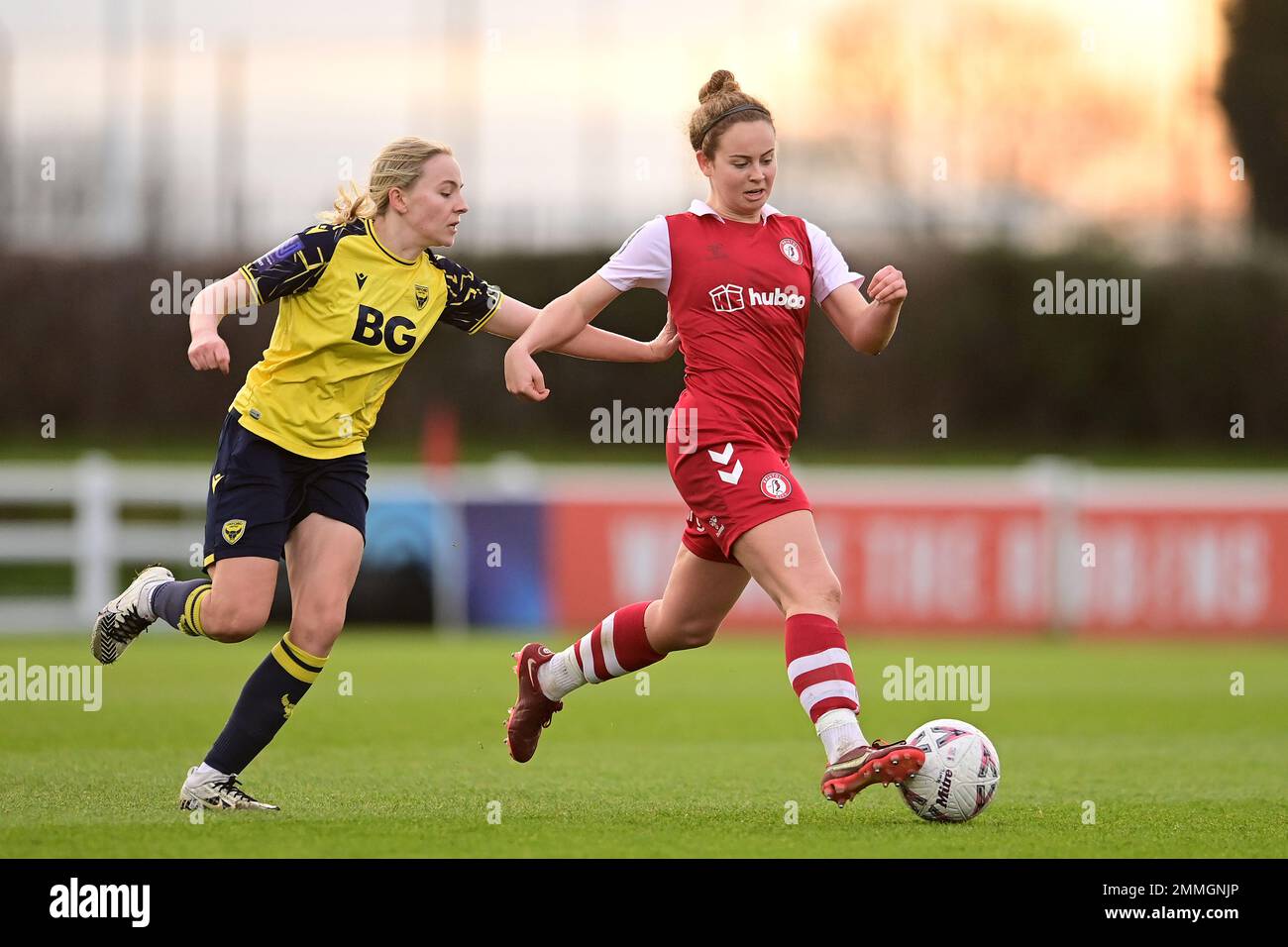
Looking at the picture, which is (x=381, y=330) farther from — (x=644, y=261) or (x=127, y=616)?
(x=127, y=616)

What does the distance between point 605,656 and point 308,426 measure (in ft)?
4.66

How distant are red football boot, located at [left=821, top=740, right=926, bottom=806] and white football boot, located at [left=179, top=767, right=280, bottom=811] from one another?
1922 millimetres

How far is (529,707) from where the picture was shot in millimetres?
7059

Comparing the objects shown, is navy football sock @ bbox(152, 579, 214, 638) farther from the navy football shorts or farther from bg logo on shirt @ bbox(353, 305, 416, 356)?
bg logo on shirt @ bbox(353, 305, 416, 356)

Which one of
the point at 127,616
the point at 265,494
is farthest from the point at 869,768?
the point at 127,616

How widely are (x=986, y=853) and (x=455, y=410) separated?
82.0 ft

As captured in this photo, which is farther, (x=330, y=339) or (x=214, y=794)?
(x=330, y=339)

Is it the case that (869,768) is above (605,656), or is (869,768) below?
below

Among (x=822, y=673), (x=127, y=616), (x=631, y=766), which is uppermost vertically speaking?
(x=127, y=616)

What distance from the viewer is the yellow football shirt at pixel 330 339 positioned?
6.31 m
